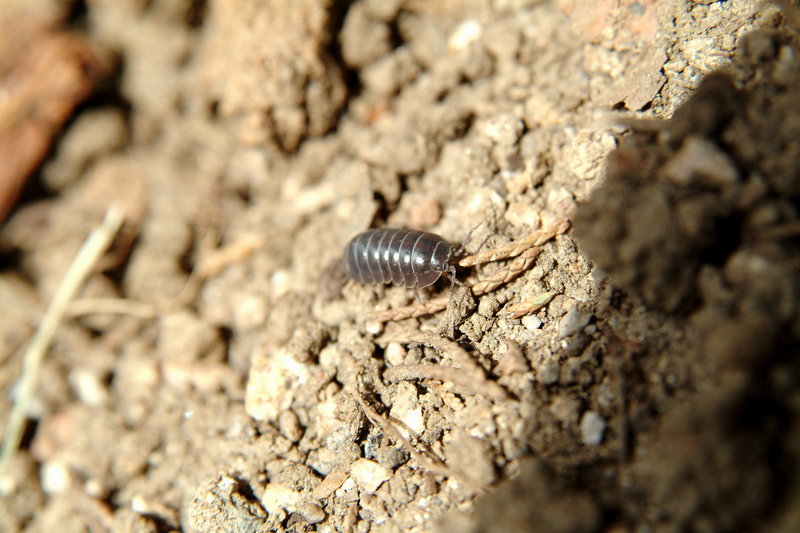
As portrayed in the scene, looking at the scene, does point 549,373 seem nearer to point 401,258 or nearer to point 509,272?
point 509,272

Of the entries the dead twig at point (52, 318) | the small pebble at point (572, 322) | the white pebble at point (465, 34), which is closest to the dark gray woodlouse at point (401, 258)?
the small pebble at point (572, 322)

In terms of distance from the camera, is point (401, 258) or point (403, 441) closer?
point (403, 441)

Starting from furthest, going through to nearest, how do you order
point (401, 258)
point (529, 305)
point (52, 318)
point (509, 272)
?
point (52, 318), point (401, 258), point (509, 272), point (529, 305)

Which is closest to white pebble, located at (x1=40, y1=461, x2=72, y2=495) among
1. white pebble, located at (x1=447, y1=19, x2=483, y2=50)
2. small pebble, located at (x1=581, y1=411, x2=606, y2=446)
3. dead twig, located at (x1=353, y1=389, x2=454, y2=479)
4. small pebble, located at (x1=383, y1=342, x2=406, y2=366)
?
dead twig, located at (x1=353, y1=389, x2=454, y2=479)

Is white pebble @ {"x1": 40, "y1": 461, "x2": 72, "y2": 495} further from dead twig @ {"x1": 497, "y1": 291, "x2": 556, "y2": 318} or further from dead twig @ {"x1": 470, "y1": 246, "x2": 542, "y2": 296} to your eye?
dead twig @ {"x1": 497, "y1": 291, "x2": 556, "y2": 318}

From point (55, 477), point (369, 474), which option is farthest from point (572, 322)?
point (55, 477)
